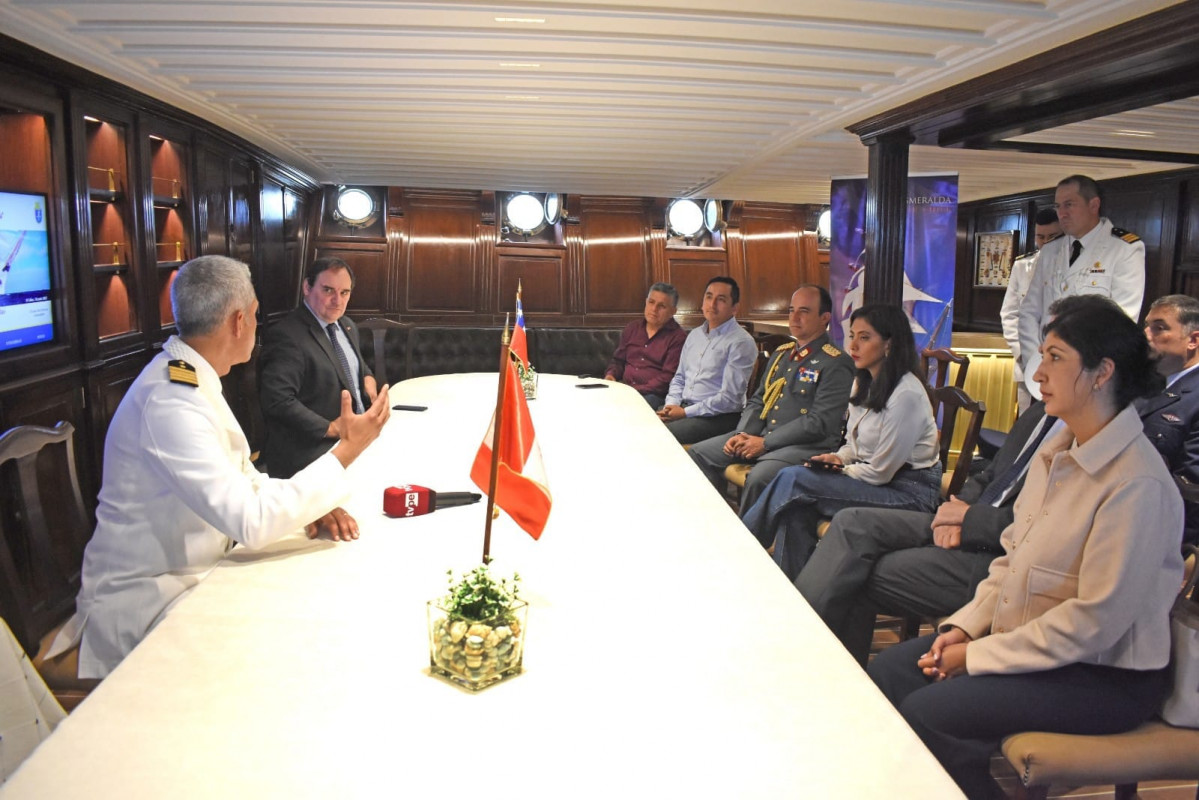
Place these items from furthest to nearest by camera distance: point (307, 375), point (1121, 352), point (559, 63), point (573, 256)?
point (573, 256) < point (307, 375) < point (559, 63) < point (1121, 352)

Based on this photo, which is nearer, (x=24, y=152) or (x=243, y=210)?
(x=24, y=152)

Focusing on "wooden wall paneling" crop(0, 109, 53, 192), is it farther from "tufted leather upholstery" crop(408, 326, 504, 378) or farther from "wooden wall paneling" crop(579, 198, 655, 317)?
"wooden wall paneling" crop(579, 198, 655, 317)

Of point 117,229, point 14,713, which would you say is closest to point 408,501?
point 14,713

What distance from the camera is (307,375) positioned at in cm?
430

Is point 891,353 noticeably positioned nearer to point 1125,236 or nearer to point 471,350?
point 1125,236

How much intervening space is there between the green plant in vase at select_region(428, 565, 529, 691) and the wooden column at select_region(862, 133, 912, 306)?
458cm

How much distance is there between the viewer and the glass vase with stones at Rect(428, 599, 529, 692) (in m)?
1.48

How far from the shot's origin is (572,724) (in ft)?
4.60

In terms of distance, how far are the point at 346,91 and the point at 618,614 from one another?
145 inches

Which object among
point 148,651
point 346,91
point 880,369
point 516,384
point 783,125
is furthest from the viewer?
point 783,125

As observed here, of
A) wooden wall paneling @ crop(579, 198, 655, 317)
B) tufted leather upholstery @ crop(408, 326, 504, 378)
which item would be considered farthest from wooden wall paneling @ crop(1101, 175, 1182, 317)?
tufted leather upholstery @ crop(408, 326, 504, 378)

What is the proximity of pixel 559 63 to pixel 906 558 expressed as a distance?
2668 mm

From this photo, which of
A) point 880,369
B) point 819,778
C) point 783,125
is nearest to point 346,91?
point 783,125

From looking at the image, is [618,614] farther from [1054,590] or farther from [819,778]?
[1054,590]
